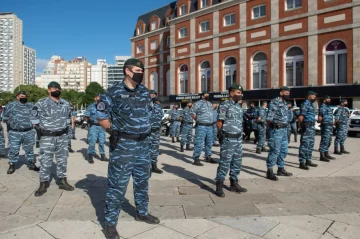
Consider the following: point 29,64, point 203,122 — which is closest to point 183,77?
point 203,122

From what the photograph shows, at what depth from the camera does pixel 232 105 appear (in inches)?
205

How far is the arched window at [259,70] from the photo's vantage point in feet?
93.2

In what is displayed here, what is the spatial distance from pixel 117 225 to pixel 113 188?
1.80 feet

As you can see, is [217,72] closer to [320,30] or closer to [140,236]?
[320,30]

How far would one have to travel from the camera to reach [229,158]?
5004 millimetres

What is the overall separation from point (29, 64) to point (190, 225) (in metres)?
182

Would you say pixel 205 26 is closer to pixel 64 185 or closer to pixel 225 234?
pixel 64 185

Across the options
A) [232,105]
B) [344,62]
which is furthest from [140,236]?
[344,62]

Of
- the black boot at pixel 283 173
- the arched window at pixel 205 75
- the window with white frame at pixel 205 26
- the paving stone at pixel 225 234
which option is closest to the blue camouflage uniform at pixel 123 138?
the paving stone at pixel 225 234

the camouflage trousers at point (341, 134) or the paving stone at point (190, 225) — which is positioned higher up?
the camouflage trousers at point (341, 134)

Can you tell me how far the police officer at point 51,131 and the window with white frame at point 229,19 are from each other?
1097 inches

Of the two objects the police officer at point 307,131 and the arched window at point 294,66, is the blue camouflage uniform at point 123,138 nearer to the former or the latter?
the police officer at point 307,131

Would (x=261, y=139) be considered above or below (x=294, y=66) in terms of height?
below

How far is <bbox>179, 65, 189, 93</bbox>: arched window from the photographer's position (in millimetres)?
36000
